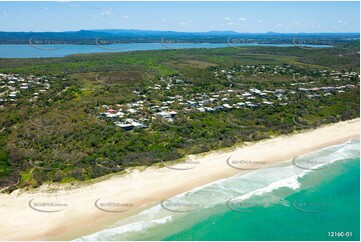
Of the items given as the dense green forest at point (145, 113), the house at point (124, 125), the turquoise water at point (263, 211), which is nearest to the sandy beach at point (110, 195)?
the turquoise water at point (263, 211)

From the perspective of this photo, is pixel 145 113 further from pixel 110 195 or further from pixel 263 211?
pixel 263 211

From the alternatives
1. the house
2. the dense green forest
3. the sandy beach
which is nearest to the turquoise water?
the sandy beach

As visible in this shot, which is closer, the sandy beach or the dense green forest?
the sandy beach

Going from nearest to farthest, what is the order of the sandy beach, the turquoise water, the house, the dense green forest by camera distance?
the sandy beach < the turquoise water < the dense green forest < the house

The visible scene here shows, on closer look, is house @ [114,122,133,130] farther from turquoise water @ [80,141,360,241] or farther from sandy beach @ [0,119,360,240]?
turquoise water @ [80,141,360,241]

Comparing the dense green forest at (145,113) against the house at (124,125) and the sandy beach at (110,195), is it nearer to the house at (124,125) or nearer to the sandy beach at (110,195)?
the house at (124,125)

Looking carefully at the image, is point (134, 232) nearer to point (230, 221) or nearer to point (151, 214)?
point (151, 214)

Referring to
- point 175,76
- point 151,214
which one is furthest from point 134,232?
point 175,76

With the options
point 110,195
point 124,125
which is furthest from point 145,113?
point 110,195
